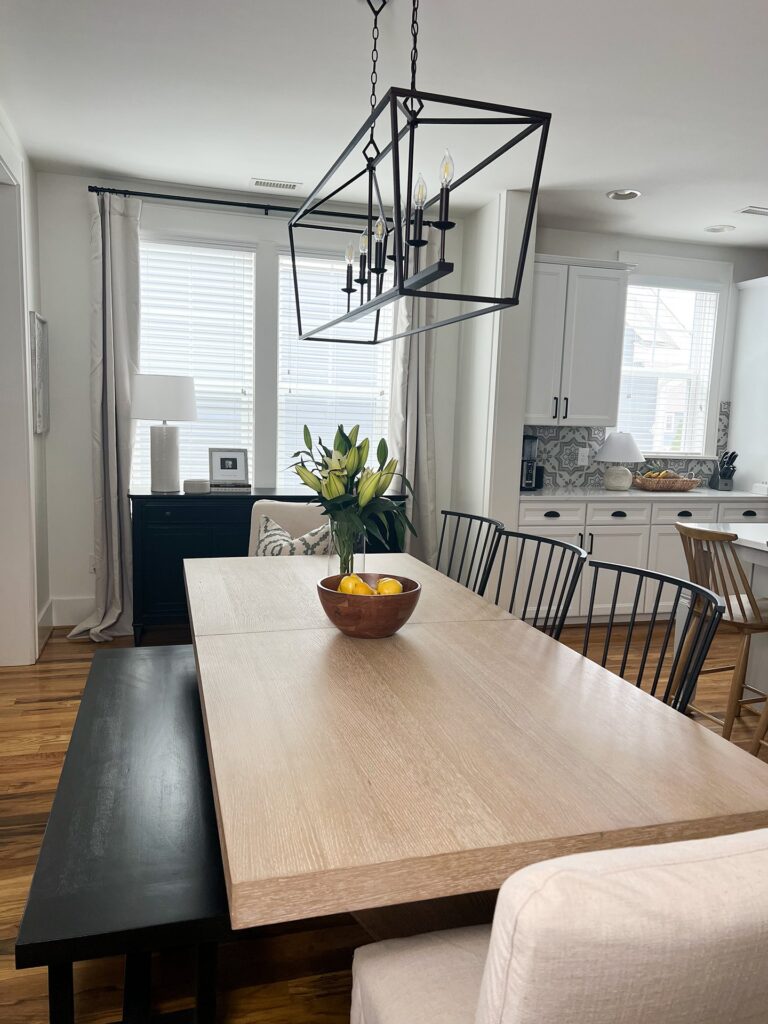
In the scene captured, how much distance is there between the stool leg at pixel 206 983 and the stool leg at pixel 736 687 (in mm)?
A: 2377

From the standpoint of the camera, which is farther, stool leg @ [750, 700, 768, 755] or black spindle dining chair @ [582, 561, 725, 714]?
stool leg @ [750, 700, 768, 755]

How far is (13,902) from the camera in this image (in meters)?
2.01

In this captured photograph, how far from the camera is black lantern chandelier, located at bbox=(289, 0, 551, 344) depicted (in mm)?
1527

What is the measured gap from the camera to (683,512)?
5.02m

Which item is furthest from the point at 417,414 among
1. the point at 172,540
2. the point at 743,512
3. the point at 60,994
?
the point at 60,994

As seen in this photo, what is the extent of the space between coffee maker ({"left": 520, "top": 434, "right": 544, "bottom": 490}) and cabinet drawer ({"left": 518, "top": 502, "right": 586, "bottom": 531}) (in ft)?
0.69

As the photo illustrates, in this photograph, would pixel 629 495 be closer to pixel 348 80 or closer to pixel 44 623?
pixel 348 80

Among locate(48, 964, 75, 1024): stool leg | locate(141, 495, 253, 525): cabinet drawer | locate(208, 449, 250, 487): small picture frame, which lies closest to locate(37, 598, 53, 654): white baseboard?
locate(141, 495, 253, 525): cabinet drawer

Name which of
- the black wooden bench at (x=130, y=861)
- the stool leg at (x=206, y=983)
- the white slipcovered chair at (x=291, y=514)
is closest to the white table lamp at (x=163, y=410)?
the white slipcovered chair at (x=291, y=514)

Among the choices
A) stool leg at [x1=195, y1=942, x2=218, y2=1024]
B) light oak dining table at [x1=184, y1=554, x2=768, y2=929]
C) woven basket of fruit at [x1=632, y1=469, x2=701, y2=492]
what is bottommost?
stool leg at [x1=195, y1=942, x2=218, y2=1024]

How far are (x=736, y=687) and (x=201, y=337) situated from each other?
3.52 m

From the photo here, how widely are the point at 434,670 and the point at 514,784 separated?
1.85 feet

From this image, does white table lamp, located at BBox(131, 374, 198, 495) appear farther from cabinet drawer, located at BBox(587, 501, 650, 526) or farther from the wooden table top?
cabinet drawer, located at BBox(587, 501, 650, 526)

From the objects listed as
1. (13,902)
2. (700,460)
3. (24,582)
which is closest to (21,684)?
(24,582)
